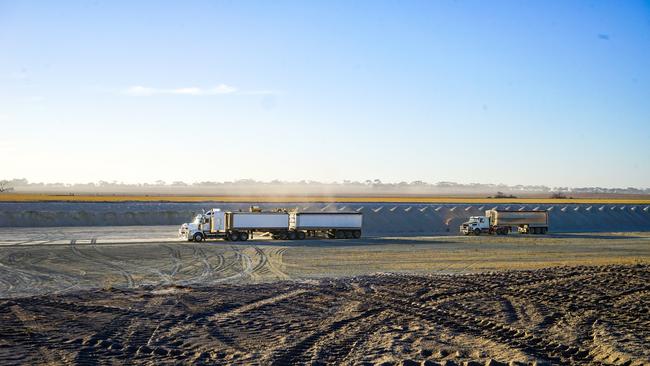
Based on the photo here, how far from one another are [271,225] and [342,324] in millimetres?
34277

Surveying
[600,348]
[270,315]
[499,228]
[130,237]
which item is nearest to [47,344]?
[270,315]

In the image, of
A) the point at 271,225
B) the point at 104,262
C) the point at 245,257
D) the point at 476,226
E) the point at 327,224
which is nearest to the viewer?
the point at 104,262

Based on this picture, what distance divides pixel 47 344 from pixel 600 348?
15114 millimetres

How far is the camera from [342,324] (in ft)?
65.9

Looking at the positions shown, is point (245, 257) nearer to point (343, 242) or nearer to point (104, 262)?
point (104, 262)

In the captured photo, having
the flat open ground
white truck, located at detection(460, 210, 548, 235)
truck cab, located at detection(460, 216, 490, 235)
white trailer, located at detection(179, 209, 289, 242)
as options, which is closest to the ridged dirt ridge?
the flat open ground

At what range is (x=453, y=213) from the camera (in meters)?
81.2

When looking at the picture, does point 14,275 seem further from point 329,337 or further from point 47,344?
point 329,337

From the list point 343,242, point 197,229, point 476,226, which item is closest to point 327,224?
point 343,242

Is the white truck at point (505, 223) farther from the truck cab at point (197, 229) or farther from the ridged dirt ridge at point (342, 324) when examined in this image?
the ridged dirt ridge at point (342, 324)

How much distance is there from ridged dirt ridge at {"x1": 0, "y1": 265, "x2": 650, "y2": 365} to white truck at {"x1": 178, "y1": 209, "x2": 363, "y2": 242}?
24.3 metres

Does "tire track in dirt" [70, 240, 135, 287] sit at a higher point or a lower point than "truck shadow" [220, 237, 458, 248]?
lower

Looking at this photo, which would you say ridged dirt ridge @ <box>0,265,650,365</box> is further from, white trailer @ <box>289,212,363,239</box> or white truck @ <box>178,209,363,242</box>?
white trailer @ <box>289,212,363,239</box>

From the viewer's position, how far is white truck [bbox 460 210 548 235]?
63156mm
